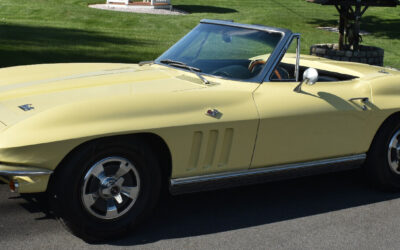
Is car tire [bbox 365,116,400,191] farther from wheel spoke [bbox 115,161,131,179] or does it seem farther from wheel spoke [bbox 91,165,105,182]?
wheel spoke [bbox 91,165,105,182]

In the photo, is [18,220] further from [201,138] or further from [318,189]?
[318,189]

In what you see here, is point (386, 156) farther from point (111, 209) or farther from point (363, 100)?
point (111, 209)

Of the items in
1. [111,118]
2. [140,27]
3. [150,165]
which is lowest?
[140,27]

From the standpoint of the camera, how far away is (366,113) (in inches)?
200

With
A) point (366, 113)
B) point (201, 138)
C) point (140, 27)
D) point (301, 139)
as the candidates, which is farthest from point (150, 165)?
point (140, 27)

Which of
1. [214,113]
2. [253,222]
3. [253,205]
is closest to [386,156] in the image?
[253,205]

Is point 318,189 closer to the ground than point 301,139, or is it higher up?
closer to the ground

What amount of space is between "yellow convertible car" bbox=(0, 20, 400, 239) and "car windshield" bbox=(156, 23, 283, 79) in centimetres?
1

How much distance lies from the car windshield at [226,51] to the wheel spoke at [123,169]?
4.01 feet

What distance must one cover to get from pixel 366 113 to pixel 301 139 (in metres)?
0.71

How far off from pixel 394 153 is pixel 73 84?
2803 millimetres

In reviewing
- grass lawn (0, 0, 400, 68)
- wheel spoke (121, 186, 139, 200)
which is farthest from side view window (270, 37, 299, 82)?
grass lawn (0, 0, 400, 68)

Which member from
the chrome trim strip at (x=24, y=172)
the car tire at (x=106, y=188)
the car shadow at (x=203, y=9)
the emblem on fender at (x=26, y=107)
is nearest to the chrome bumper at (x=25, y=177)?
the chrome trim strip at (x=24, y=172)

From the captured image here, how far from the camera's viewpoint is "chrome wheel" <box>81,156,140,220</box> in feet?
12.9
